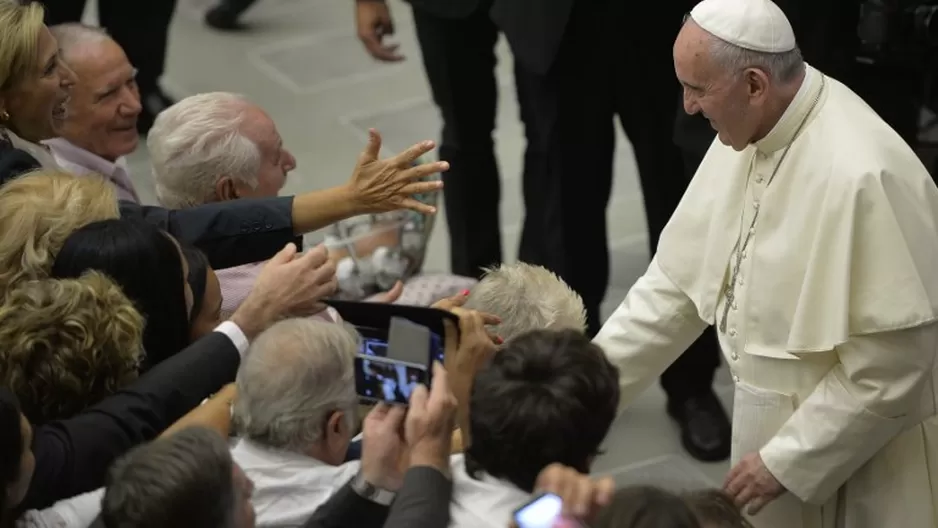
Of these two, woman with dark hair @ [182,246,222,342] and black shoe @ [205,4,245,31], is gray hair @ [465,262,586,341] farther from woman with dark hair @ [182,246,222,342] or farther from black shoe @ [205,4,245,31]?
black shoe @ [205,4,245,31]

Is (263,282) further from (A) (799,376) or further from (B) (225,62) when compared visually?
(B) (225,62)

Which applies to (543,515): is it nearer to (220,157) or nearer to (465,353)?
→ (465,353)

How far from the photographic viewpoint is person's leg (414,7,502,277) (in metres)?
4.27

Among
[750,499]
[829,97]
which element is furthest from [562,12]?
[750,499]

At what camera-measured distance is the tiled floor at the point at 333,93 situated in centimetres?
514

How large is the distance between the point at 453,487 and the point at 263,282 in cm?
74

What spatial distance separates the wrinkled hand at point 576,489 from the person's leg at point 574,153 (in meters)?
2.16

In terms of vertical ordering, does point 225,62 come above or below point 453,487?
below

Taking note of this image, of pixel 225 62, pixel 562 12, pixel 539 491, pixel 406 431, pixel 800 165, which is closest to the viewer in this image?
pixel 539 491

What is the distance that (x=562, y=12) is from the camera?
3.89 metres

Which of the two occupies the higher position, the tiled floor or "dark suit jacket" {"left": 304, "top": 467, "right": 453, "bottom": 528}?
"dark suit jacket" {"left": 304, "top": 467, "right": 453, "bottom": 528}

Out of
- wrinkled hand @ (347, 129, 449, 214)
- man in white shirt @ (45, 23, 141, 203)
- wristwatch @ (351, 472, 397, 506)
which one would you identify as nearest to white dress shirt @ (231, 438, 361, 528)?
wristwatch @ (351, 472, 397, 506)

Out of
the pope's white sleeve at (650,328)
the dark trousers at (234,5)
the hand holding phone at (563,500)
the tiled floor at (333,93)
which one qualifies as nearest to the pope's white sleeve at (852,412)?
the pope's white sleeve at (650,328)

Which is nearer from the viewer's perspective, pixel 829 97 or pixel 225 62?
pixel 829 97
